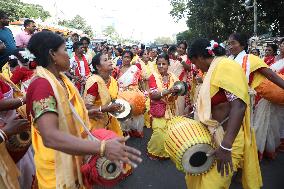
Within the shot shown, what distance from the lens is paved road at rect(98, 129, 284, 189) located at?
16.7ft

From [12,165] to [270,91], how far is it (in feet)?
11.6

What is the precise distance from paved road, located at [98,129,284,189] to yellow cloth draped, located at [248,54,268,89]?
1.40m

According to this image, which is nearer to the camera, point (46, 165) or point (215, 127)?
point (46, 165)

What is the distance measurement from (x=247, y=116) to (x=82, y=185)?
1.62m

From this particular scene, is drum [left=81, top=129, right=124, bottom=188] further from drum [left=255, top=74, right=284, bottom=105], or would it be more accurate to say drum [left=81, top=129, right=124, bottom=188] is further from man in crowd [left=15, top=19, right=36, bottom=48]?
man in crowd [left=15, top=19, right=36, bottom=48]

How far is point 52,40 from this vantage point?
2518 mm

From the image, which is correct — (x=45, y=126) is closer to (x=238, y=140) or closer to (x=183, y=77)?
(x=238, y=140)

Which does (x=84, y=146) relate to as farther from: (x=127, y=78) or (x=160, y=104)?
(x=127, y=78)

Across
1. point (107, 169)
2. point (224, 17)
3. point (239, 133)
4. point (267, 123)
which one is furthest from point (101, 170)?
point (224, 17)

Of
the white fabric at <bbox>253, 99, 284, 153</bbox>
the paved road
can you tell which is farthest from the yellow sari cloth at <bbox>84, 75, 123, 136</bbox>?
the white fabric at <bbox>253, 99, 284, 153</bbox>

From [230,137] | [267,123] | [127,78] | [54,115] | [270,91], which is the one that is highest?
[54,115]

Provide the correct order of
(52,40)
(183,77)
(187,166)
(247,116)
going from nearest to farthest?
1. (52,40)
2. (187,166)
3. (247,116)
4. (183,77)

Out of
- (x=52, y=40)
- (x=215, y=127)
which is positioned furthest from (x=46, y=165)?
(x=215, y=127)

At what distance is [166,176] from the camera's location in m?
5.48
